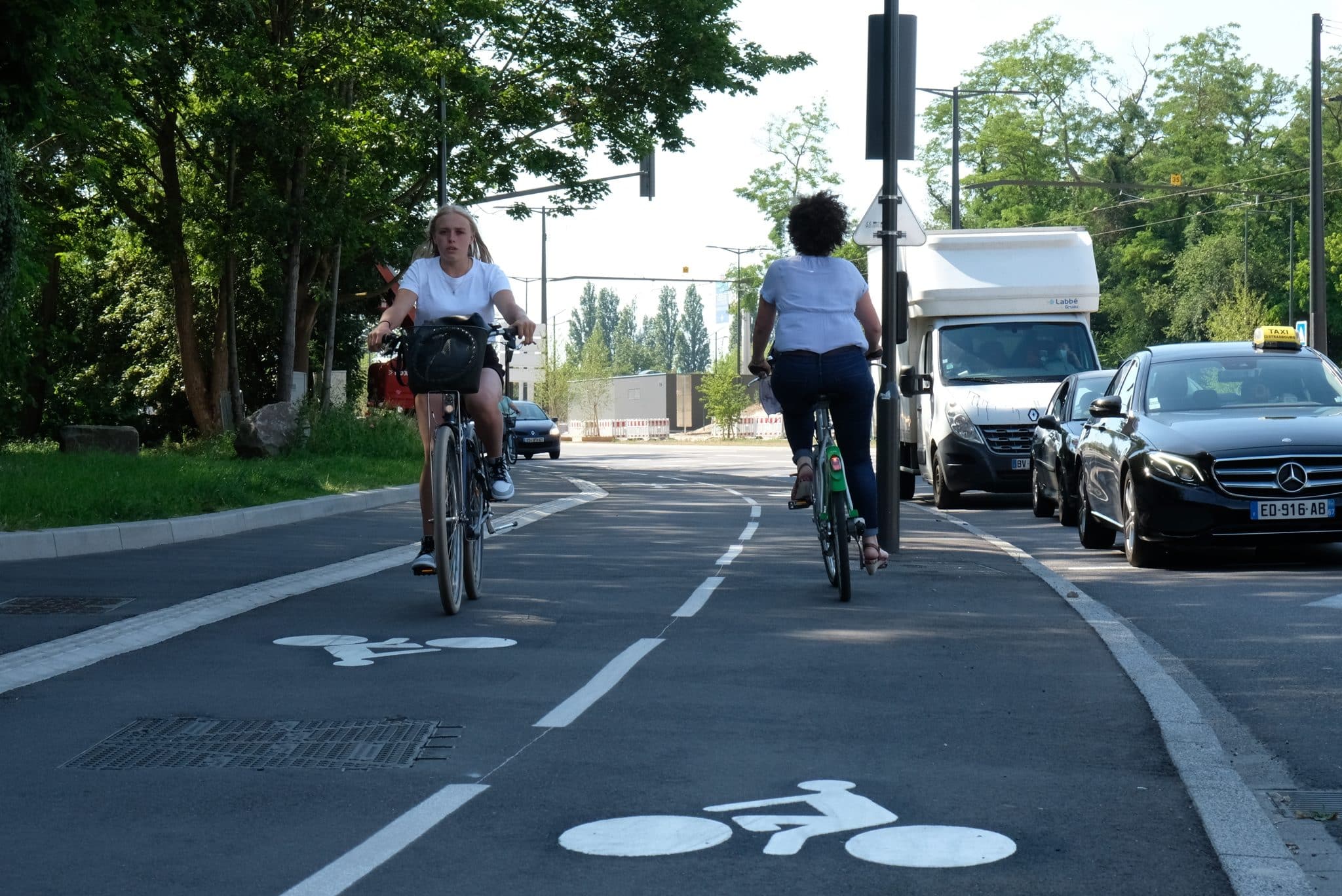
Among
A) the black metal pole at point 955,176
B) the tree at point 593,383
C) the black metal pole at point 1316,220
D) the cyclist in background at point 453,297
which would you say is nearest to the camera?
the cyclist in background at point 453,297

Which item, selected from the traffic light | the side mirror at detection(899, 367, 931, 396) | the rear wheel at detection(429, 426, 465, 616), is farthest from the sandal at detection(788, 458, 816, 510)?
the traffic light

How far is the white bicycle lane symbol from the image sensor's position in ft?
A: 13.5

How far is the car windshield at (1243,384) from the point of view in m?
12.6

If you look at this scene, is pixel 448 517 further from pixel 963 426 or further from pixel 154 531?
pixel 963 426

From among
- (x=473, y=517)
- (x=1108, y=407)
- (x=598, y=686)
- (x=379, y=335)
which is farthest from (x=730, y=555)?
(x=598, y=686)

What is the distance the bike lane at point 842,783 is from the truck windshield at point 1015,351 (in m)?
12.7

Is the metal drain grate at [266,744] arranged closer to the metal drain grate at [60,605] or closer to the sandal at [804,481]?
the metal drain grate at [60,605]

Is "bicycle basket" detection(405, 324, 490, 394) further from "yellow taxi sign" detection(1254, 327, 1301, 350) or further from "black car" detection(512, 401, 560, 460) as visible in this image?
"black car" detection(512, 401, 560, 460)

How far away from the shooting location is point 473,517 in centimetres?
891

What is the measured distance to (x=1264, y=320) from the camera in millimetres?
73938

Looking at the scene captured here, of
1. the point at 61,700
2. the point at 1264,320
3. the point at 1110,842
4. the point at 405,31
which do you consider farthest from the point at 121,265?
the point at 1264,320

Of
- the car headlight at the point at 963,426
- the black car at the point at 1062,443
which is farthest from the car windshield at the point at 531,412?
the black car at the point at 1062,443

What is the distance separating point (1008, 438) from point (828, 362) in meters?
10.5

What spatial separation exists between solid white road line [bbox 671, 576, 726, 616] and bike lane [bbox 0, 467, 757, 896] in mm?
104
